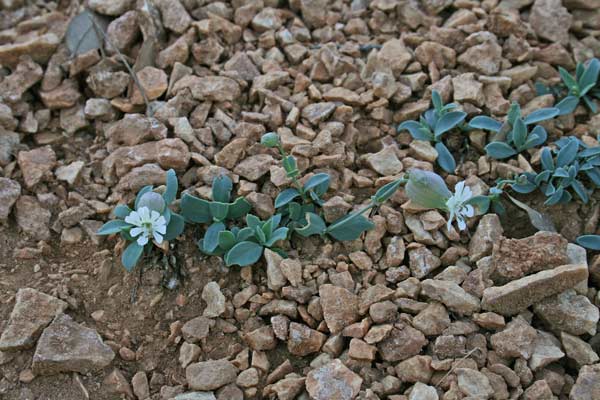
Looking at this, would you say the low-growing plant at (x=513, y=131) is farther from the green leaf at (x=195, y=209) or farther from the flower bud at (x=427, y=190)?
the green leaf at (x=195, y=209)

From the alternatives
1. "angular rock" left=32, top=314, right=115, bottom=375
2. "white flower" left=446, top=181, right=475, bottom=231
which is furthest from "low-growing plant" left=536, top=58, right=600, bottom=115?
"angular rock" left=32, top=314, right=115, bottom=375

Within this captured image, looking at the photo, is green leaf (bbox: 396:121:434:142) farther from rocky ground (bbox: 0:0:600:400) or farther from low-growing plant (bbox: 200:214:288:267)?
low-growing plant (bbox: 200:214:288:267)

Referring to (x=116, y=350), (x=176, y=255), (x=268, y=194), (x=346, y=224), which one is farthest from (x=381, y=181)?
(x=116, y=350)

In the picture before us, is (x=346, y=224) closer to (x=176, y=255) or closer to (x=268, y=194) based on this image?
(x=268, y=194)

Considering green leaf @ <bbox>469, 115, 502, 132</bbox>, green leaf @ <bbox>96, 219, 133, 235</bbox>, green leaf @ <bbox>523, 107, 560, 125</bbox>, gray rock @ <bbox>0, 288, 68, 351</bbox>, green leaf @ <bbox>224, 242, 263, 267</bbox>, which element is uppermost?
green leaf @ <bbox>523, 107, 560, 125</bbox>

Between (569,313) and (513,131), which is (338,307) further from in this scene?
(513,131)

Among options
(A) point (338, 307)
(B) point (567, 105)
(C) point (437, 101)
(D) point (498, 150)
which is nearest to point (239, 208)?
(A) point (338, 307)
